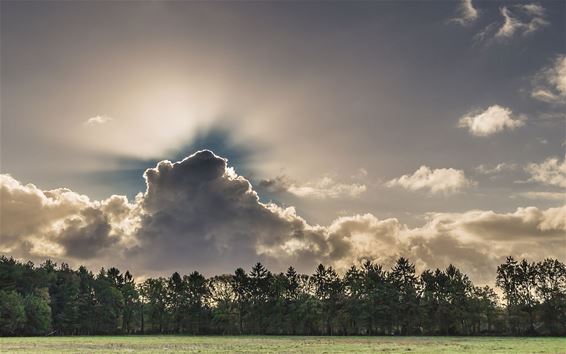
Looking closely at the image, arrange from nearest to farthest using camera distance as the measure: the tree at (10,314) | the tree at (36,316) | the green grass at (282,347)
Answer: the green grass at (282,347), the tree at (10,314), the tree at (36,316)

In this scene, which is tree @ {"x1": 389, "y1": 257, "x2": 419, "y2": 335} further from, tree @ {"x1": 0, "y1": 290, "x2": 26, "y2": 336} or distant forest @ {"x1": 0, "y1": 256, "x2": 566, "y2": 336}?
tree @ {"x1": 0, "y1": 290, "x2": 26, "y2": 336}

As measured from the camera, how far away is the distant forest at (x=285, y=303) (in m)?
130

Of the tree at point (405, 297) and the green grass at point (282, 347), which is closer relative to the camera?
the green grass at point (282, 347)

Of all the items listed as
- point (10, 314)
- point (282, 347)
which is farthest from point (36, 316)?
point (282, 347)

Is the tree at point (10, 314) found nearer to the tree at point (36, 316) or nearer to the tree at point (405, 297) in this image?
the tree at point (36, 316)

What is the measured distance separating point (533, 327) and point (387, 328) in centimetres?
3612

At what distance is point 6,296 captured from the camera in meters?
124

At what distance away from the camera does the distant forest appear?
427ft

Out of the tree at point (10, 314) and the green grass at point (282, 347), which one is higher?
the tree at point (10, 314)

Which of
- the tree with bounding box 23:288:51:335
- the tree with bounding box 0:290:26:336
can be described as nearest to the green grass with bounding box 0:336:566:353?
the tree with bounding box 0:290:26:336

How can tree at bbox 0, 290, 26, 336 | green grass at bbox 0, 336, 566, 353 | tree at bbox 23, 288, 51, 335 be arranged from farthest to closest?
tree at bbox 23, 288, 51, 335 → tree at bbox 0, 290, 26, 336 → green grass at bbox 0, 336, 566, 353

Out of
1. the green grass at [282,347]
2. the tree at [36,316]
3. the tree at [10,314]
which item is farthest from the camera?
the tree at [36,316]

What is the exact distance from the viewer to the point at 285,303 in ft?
494

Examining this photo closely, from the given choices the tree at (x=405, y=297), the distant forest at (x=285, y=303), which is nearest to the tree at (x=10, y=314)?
the distant forest at (x=285, y=303)
